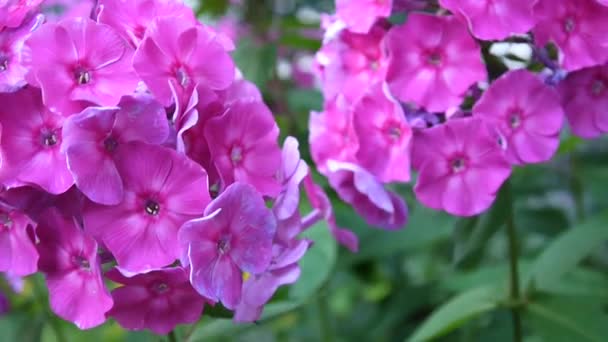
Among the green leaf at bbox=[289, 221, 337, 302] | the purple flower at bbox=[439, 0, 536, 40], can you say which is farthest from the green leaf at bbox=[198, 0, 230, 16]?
the purple flower at bbox=[439, 0, 536, 40]

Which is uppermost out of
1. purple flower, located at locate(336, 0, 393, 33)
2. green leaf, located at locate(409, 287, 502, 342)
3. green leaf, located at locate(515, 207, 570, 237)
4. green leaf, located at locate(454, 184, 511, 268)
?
purple flower, located at locate(336, 0, 393, 33)

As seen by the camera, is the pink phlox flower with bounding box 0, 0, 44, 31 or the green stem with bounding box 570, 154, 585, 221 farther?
the green stem with bounding box 570, 154, 585, 221

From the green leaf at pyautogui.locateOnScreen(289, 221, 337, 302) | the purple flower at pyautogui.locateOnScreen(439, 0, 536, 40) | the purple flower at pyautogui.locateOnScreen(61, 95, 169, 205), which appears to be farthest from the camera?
the green leaf at pyautogui.locateOnScreen(289, 221, 337, 302)

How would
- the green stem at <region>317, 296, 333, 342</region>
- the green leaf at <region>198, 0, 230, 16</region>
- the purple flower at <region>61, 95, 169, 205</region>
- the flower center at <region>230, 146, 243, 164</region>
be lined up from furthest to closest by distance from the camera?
the green leaf at <region>198, 0, 230, 16</region>
the green stem at <region>317, 296, 333, 342</region>
the flower center at <region>230, 146, 243, 164</region>
the purple flower at <region>61, 95, 169, 205</region>

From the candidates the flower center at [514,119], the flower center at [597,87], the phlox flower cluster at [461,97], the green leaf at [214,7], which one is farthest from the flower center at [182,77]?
the green leaf at [214,7]

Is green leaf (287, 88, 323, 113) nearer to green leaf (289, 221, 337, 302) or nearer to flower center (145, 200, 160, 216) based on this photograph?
green leaf (289, 221, 337, 302)

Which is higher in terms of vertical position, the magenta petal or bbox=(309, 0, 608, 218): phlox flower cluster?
the magenta petal

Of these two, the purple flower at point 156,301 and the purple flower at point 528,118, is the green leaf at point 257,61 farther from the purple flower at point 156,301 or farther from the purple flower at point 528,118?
the purple flower at point 156,301

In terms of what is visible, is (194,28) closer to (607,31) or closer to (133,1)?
(133,1)
